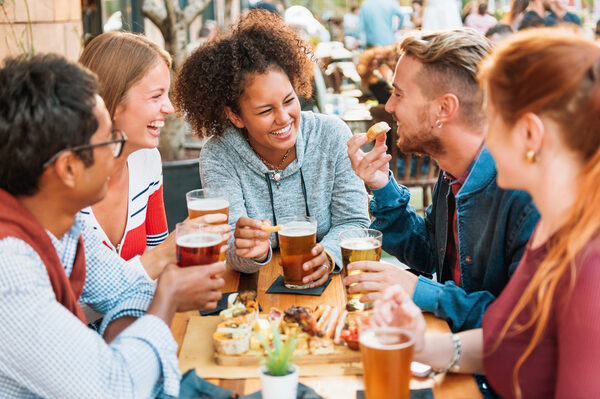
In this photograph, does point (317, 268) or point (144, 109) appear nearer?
point (317, 268)

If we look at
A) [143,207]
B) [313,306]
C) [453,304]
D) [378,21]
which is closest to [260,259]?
[313,306]

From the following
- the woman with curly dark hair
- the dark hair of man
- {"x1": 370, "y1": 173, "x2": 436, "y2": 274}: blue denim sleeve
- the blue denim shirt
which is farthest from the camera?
the woman with curly dark hair

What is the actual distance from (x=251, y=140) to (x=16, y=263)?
5.79ft

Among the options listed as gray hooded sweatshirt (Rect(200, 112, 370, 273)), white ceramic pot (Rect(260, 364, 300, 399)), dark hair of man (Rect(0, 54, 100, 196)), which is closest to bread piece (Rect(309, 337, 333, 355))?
white ceramic pot (Rect(260, 364, 300, 399))

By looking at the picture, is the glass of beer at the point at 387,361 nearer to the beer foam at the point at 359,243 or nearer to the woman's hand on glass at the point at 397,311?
the woman's hand on glass at the point at 397,311

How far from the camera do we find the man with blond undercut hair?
6.49ft

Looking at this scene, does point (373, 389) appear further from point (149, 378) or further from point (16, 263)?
point (16, 263)

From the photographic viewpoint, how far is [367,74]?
692 centimetres

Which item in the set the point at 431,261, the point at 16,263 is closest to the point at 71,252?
the point at 16,263

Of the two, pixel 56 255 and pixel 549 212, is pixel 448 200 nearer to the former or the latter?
pixel 549 212

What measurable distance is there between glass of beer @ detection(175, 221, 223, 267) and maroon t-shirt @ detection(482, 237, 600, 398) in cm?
79

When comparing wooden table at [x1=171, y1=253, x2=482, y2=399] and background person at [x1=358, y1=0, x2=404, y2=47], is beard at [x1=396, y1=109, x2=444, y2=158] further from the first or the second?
background person at [x1=358, y1=0, x2=404, y2=47]

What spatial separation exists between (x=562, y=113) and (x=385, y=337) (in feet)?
2.00

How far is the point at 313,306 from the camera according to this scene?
2.11 meters
